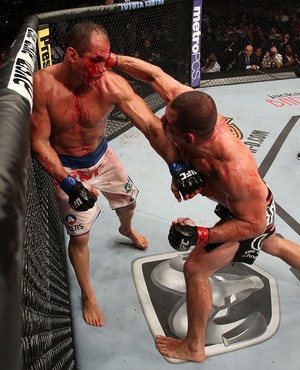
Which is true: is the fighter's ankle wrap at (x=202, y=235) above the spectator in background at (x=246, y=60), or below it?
above

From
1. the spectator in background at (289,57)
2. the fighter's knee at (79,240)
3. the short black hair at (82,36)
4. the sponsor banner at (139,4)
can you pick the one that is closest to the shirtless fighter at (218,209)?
the short black hair at (82,36)

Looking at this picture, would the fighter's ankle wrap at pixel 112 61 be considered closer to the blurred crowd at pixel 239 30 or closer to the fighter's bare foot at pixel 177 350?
the fighter's bare foot at pixel 177 350

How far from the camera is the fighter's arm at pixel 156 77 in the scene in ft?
6.55

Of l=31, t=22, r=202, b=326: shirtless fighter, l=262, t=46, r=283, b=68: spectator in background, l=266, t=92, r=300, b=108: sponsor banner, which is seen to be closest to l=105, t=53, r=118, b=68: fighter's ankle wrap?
l=31, t=22, r=202, b=326: shirtless fighter

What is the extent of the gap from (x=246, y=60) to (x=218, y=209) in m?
5.20

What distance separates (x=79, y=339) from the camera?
1.95m

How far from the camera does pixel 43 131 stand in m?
1.72

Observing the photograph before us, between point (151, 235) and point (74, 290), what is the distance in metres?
0.67

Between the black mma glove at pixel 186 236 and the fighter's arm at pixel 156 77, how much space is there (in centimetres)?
69

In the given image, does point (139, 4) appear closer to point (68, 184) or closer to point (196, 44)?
point (196, 44)

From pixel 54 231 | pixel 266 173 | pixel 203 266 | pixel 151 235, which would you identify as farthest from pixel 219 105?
pixel 203 266

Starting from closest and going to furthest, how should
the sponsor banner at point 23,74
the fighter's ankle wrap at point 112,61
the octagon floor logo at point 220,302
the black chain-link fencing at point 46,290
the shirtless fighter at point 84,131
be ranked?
the sponsor banner at point 23,74, the black chain-link fencing at point 46,290, the shirtless fighter at point 84,131, the octagon floor logo at point 220,302, the fighter's ankle wrap at point 112,61

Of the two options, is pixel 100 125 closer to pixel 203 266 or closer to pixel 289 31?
pixel 203 266

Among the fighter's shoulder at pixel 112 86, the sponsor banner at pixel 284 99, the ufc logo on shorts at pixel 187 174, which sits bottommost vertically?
the sponsor banner at pixel 284 99
